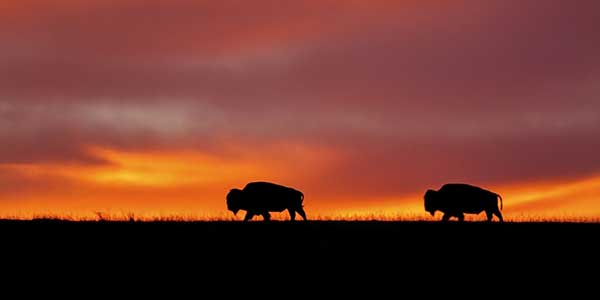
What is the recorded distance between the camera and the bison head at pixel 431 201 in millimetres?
36156
